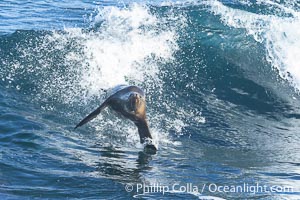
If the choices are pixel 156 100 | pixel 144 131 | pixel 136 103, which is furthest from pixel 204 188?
pixel 156 100

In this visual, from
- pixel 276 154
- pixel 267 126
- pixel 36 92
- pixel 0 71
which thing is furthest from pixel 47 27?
pixel 276 154

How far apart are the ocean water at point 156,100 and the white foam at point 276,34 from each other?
0.03 meters

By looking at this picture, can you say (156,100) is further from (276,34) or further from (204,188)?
(276,34)

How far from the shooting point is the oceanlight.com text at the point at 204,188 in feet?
20.7

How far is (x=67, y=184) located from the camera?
6.28m

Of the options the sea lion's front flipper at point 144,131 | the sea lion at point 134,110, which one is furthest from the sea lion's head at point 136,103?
the sea lion's front flipper at point 144,131

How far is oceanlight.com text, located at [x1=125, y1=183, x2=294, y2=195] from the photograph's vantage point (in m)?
6.32

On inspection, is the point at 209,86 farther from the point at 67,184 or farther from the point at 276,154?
the point at 67,184

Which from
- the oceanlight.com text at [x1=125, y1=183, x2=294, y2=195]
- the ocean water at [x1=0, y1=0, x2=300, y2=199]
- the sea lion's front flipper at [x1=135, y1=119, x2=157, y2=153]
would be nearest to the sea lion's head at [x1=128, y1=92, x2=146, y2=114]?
the sea lion's front flipper at [x1=135, y1=119, x2=157, y2=153]

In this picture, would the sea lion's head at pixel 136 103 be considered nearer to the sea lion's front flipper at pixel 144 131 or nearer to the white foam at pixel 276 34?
the sea lion's front flipper at pixel 144 131

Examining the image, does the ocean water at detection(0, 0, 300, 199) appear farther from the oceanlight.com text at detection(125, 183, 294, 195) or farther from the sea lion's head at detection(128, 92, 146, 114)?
the sea lion's head at detection(128, 92, 146, 114)

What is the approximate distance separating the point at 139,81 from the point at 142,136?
325 cm

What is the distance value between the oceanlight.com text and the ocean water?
1 cm

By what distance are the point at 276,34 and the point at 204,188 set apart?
7837 millimetres
